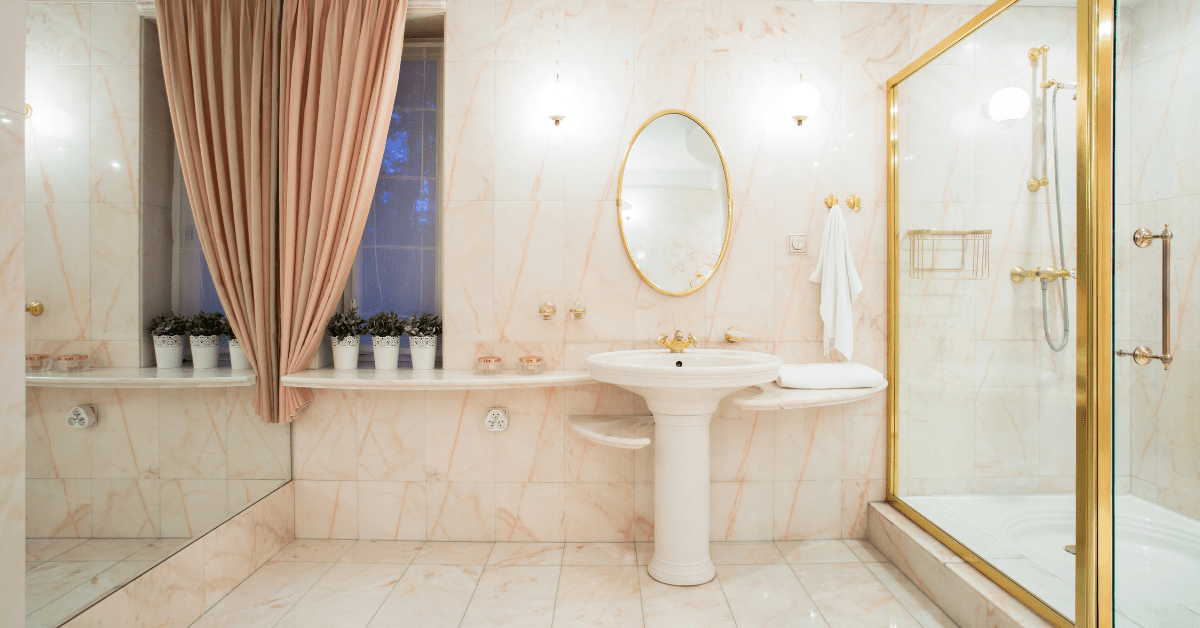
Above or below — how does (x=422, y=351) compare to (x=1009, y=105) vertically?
below

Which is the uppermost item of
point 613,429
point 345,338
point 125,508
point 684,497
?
point 345,338

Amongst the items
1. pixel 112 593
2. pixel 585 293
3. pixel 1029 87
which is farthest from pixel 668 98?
pixel 112 593

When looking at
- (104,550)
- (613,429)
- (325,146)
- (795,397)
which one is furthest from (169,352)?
(795,397)

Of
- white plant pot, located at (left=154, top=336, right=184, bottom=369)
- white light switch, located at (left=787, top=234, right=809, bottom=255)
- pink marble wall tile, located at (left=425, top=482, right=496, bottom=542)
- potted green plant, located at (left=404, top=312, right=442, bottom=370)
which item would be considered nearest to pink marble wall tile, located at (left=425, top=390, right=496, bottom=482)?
pink marble wall tile, located at (left=425, top=482, right=496, bottom=542)

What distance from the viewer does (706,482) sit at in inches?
88.9

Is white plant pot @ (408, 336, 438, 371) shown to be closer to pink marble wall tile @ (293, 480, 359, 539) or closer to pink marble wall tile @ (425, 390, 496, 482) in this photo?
pink marble wall tile @ (425, 390, 496, 482)

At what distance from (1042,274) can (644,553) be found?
6.01ft

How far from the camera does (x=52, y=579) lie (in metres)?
1.50

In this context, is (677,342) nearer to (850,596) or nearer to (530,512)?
(530,512)

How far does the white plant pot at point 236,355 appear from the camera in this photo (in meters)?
2.46

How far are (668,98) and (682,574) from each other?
205 cm

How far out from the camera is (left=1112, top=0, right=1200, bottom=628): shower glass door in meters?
1.44

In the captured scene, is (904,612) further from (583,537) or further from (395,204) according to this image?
(395,204)

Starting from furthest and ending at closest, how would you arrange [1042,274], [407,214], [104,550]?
[407,214] < [1042,274] < [104,550]
